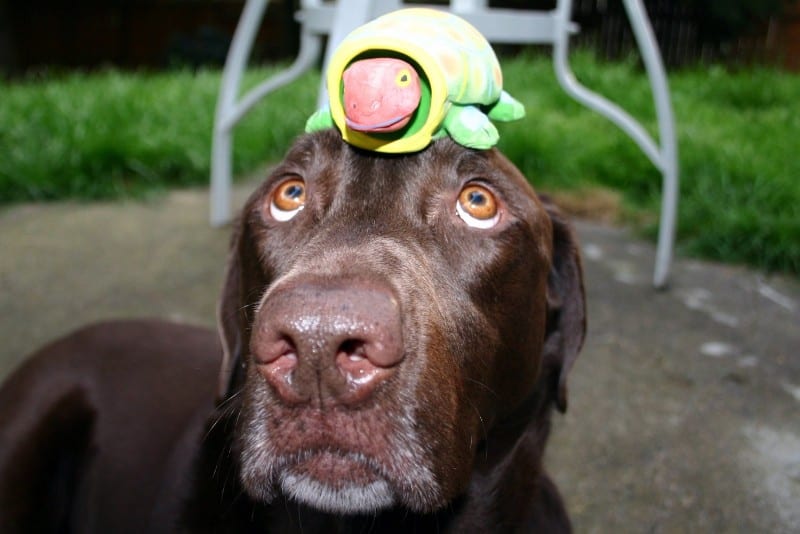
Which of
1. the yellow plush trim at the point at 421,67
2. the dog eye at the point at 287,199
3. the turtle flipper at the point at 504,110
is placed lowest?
the dog eye at the point at 287,199

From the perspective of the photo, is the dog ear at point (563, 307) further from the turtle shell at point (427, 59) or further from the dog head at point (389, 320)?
the turtle shell at point (427, 59)

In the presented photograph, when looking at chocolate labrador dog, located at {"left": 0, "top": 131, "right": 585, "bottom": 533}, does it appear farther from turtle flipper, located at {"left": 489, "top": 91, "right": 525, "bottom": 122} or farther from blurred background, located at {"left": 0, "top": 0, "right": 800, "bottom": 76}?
blurred background, located at {"left": 0, "top": 0, "right": 800, "bottom": 76}

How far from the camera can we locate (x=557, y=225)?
216 centimetres

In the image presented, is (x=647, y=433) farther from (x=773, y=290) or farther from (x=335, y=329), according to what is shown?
(x=335, y=329)

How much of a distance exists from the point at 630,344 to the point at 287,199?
2145mm

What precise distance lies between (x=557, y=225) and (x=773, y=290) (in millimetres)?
2434

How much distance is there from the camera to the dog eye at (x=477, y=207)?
1.72 meters

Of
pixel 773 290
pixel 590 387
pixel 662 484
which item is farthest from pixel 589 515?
pixel 773 290

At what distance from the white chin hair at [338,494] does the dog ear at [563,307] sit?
919mm

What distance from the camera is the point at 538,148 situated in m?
5.96

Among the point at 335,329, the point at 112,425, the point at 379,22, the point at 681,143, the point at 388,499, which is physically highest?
the point at 379,22

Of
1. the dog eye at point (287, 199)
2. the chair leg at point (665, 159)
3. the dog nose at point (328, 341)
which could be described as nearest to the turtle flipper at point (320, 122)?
the dog eye at point (287, 199)

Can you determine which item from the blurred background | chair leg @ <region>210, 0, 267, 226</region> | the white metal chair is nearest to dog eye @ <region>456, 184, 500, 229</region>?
the white metal chair

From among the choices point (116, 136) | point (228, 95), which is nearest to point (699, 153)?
point (228, 95)
